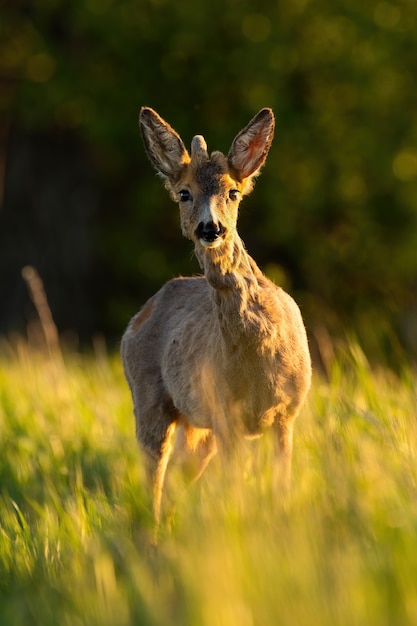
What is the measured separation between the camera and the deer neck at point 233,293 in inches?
249

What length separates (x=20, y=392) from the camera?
970 cm

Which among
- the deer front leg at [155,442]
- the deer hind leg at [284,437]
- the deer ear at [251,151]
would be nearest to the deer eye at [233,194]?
the deer ear at [251,151]

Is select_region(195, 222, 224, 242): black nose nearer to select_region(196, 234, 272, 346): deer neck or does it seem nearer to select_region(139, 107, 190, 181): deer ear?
select_region(196, 234, 272, 346): deer neck

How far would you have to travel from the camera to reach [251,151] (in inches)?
261

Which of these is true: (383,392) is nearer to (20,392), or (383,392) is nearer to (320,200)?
(20,392)

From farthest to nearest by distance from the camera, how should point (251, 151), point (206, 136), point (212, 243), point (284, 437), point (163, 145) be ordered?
point (206, 136) → point (163, 145) → point (251, 151) → point (284, 437) → point (212, 243)

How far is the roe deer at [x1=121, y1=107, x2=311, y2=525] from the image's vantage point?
6273 mm

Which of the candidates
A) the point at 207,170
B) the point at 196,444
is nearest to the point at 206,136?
the point at 196,444

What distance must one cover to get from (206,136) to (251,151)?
14877 mm

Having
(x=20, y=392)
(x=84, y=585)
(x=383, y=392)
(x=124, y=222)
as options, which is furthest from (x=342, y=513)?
(x=124, y=222)

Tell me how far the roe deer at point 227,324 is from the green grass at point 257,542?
0.25 metres

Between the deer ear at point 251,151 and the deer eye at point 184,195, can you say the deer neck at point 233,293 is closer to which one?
the deer eye at point 184,195

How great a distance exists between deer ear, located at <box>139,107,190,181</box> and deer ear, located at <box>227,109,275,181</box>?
29 centimetres

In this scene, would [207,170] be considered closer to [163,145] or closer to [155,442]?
[163,145]
